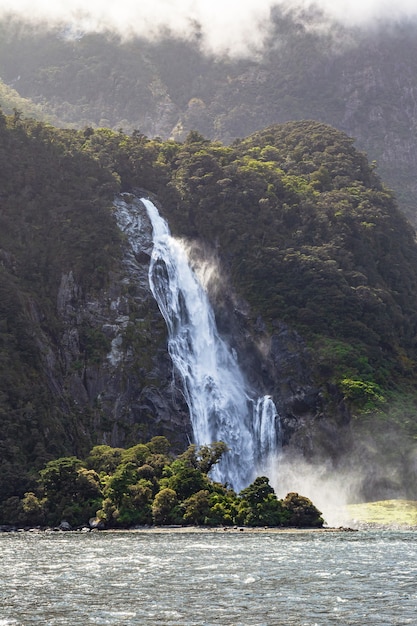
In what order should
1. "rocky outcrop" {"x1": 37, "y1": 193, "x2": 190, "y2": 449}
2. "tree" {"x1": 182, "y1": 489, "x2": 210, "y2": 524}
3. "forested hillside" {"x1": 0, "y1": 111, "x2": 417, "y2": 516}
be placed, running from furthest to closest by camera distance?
"rocky outcrop" {"x1": 37, "y1": 193, "x2": 190, "y2": 449} < "forested hillside" {"x1": 0, "y1": 111, "x2": 417, "y2": 516} < "tree" {"x1": 182, "y1": 489, "x2": 210, "y2": 524}

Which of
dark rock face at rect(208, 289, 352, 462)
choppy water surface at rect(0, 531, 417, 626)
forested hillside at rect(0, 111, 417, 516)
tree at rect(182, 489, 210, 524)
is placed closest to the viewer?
choppy water surface at rect(0, 531, 417, 626)

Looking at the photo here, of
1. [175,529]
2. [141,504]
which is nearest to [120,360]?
[141,504]

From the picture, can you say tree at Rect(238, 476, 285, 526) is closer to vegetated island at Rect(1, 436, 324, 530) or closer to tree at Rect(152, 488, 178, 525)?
vegetated island at Rect(1, 436, 324, 530)

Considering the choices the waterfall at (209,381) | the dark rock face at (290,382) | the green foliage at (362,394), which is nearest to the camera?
the waterfall at (209,381)

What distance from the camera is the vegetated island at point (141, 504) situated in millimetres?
81562

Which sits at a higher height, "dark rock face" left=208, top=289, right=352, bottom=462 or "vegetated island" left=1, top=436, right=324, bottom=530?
"dark rock face" left=208, top=289, right=352, bottom=462

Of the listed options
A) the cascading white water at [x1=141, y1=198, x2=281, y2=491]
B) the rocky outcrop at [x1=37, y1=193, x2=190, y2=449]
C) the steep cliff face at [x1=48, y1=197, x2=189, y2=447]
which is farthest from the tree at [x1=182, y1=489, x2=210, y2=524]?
the steep cliff face at [x1=48, y1=197, x2=189, y2=447]

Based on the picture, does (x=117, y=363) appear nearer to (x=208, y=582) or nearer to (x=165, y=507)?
(x=165, y=507)

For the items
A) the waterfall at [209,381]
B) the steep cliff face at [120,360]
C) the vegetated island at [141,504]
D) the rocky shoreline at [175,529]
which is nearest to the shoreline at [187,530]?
the rocky shoreline at [175,529]

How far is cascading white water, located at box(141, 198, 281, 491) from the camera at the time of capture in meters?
108

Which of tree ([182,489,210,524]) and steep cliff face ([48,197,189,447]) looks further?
steep cliff face ([48,197,189,447])

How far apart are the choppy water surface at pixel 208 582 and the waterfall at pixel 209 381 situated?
4098 centimetres

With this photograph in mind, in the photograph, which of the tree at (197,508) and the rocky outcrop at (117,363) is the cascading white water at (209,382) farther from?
the tree at (197,508)

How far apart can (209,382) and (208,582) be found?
6950 cm
